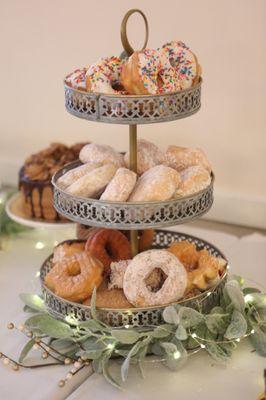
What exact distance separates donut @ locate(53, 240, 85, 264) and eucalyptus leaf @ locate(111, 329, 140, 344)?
209mm

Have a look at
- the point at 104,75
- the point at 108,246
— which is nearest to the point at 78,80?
the point at 104,75

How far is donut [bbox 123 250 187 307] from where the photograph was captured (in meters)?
1.20

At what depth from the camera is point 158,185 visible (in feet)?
3.84

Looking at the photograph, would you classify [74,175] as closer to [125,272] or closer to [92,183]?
[92,183]

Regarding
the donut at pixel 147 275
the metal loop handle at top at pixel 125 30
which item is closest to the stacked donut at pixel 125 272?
the donut at pixel 147 275

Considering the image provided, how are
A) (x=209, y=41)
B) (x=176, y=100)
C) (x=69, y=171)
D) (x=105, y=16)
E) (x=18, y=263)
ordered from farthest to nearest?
(x=105, y=16) → (x=209, y=41) → (x=18, y=263) → (x=69, y=171) → (x=176, y=100)

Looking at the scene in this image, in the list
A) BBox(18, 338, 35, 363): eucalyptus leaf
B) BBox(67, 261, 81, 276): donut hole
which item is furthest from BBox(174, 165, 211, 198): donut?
BBox(18, 338, 35, 363): eucalyptus leaf

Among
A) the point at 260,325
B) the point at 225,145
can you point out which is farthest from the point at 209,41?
the point at 260,325

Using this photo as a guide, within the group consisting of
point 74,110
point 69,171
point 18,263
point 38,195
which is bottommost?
point 18,263

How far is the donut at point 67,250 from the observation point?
133cm

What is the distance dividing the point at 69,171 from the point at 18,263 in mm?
428

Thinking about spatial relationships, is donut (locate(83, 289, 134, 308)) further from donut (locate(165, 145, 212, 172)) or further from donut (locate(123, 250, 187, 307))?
donut (locate(165, 145, 212, 172))

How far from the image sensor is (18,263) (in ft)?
5.40

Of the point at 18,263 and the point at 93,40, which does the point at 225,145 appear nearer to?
the point at 93,40
